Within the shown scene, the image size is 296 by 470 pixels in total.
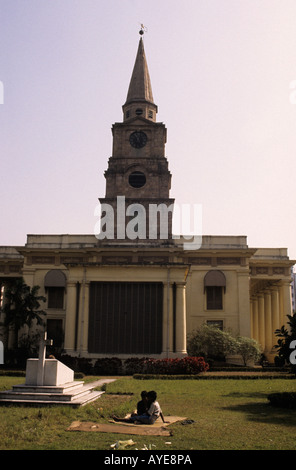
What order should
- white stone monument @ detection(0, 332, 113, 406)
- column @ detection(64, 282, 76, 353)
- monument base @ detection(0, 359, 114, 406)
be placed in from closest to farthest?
monument base @ detection(0, 359, 114, 406) → white stone monument @ detection(0, 332, 113, 406) → column @ detection(64, 282, 76, 353)

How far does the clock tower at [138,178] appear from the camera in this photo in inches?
1781

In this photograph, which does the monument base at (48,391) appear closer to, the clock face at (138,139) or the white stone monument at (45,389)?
the white stone monument at (45,389)

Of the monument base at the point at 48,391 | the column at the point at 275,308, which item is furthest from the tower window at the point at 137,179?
the monument base at the point at 48,391

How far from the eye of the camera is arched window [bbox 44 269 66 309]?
144ft

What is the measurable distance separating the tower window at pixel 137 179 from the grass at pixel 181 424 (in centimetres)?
3038

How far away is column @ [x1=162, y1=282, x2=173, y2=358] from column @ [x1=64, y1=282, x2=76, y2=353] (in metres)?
5.86

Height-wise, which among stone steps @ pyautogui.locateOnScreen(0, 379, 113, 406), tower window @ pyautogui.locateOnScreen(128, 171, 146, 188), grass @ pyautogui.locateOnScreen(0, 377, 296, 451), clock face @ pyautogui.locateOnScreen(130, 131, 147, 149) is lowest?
grass @ pyautogui.locateOnScreen(0, 377, 296, 451)

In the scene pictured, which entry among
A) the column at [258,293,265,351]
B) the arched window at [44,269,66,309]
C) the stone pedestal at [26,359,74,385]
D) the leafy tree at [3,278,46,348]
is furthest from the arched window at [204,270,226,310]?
the stone pedestal at [26,359,74,385]

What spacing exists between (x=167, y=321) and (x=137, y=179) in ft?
66.2

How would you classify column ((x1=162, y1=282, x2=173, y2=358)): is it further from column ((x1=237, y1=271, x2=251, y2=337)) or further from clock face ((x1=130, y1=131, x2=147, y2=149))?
clock face ((x1=130, y1=131, x2=147, y2=149))

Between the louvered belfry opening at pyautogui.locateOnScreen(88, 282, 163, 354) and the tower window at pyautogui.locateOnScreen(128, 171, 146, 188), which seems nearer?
the louvered belfry opening at pyautogui.locateOnScreen(88, 282, 163, 354)

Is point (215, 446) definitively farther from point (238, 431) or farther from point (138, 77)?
point (138, 77)
